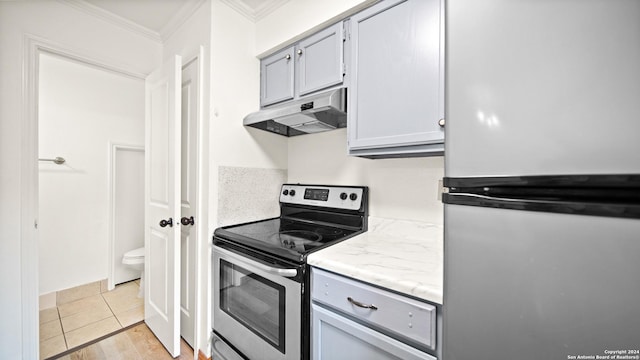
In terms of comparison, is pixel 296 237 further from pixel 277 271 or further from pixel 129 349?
pixel 129 349

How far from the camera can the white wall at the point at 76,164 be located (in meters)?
2.24

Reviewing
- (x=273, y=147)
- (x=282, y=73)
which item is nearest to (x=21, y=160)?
(x=273, y=147)

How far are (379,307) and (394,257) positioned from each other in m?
0.25

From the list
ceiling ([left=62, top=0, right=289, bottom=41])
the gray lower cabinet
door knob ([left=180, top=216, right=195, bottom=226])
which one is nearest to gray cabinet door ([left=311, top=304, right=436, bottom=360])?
the gray lower cabinet

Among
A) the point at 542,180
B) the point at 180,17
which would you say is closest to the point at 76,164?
the point at 180,17

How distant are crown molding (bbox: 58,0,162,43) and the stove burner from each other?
1970 mm

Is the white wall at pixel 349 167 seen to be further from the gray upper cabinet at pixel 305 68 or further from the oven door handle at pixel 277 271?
the oven door handle at pixel 277 271

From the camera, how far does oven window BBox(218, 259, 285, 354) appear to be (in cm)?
113

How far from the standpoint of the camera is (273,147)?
189 centimetres

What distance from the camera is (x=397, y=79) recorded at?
3.68 feet

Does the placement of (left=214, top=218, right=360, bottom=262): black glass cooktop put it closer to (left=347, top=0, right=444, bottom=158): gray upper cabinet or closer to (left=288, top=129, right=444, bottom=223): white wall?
(left=288, top=129, right=444, bottom=223): white wall

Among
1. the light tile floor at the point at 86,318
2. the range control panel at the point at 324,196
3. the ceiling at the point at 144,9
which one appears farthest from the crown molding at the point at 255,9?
the light tile floor at the point at 86,318

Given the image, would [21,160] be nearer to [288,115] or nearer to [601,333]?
[288,115]

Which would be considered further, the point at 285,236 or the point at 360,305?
the point at 285,236
